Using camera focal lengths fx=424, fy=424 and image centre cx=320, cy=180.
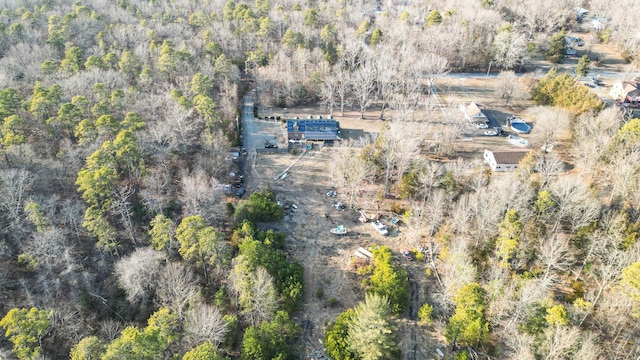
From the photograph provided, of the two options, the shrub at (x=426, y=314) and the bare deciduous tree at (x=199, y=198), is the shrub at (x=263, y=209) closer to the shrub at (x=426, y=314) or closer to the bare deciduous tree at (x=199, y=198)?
the bare deciduous tree at (x=199, y=198)

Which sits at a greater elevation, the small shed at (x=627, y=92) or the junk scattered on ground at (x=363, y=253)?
the small shed at (x=627, y=92)

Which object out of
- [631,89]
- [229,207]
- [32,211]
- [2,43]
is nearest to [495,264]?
[229,207]

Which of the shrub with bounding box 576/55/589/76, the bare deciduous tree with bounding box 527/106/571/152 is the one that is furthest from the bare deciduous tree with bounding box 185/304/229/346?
the shrub with bounding box 576/55/589/76

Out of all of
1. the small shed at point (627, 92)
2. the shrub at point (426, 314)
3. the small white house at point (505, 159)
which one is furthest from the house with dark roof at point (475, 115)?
the shrub at point (426, 314)

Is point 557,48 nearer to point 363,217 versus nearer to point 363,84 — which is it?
point 363,84

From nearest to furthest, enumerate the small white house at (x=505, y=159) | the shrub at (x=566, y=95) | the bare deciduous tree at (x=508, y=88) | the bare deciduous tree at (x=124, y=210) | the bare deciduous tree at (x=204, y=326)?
1. the bare deciduous tree at (x=204, y=326)
2. the bare deciduous tree at (x=124, y=210)
3. the small white house at (x=505, y=159)
4. the shrub at (x=566, y=95)
5. the bare deciduous tree at (x=508, y=88)

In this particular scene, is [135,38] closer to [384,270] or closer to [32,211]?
[32,211]
